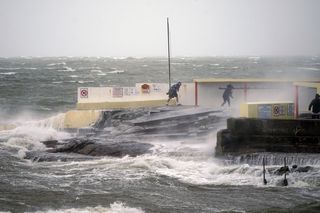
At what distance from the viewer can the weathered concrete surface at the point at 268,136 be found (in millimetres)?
20016

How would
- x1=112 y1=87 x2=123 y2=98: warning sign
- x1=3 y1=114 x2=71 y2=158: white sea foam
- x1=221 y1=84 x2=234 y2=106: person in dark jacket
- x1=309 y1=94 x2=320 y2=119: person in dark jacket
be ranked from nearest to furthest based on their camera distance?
x1=309 y1=94 x2=320 y2=119: person in dark jacket, x1=3 y1=114 x2=71 y2=158: white sea foam, x1=221 y1=84 x2=234 y2=106: person in dark jacket, x1=112 y1=87 x2=123 y2=98: warning sign

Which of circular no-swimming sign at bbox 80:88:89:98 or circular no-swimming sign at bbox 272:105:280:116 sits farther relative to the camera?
circular no-swimming sign at bbox 80:88:89:98

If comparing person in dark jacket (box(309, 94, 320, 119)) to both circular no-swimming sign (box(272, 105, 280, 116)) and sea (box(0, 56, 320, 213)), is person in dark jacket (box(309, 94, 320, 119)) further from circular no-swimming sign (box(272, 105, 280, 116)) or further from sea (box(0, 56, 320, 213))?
sea (box(0, 56, 320, 213))

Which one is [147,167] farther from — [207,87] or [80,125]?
[207,87]

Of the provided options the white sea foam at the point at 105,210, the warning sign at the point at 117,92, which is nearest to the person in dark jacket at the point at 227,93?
the warning sign at the point at 117,92

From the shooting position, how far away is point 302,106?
26734 millimetres

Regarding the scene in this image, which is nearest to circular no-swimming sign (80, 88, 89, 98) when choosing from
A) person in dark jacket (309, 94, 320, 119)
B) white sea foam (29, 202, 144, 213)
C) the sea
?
the sea

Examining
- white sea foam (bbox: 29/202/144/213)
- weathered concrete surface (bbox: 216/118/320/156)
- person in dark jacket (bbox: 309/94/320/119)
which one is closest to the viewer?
white sea foam (bbox: 29/202/144/213)

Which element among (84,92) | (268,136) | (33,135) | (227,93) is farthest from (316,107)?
(33,135)

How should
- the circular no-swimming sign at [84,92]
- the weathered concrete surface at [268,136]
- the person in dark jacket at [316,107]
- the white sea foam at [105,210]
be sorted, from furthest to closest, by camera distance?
the circular no-swimming sign at [84,92] → the person in dark jacket at [316,107] → the weathered concrete surface at [268,136] → the white sea foam at [105,210]

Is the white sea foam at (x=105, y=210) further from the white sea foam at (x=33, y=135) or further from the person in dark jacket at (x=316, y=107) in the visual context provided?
the person in dark jacket at (x=316, y=107)

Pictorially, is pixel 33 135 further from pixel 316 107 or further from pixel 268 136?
pixel 316 107

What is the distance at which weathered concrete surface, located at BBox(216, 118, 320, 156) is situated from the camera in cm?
2002

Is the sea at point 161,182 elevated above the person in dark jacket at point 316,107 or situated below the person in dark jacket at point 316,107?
below
